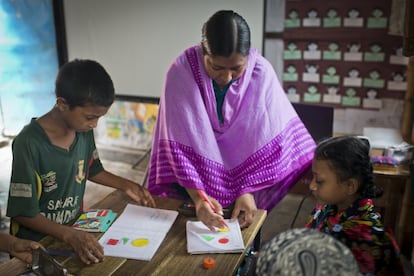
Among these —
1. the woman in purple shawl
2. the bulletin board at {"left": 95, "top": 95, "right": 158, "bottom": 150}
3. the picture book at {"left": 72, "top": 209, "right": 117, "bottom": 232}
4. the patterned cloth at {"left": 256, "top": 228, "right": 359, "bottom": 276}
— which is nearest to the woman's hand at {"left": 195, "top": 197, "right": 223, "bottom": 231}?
the woman in purple shawl

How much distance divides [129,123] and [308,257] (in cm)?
391

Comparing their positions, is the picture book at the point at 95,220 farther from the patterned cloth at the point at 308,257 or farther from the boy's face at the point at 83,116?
the patterned cloth at the point at 308,257

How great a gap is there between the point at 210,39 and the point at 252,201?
652 mm

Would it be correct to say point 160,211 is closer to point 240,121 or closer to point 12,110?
point 240,121

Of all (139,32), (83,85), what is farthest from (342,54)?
(83,85)

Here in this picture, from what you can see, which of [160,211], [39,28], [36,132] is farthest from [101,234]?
[39,28]

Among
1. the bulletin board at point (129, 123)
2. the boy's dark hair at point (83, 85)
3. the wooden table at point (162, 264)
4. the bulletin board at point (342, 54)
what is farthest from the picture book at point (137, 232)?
the bulletin board at point (129, 123)

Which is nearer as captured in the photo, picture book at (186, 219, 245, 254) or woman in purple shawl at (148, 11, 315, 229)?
picture book at (186, 219, 245, 254)

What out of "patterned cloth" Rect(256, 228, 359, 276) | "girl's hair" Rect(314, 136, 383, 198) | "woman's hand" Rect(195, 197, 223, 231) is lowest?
"woman's hand" Rect(195, 197, 223, 231)

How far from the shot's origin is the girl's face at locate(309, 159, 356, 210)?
1654 mm

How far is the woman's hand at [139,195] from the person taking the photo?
1.74 metres

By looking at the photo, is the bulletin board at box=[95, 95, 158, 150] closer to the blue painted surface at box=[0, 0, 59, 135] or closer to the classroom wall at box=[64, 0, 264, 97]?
the classroom wall at box=[64, 0, 264, 97]

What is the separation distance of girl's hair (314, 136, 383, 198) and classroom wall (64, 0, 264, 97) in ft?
6.85

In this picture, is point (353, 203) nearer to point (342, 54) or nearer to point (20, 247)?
point (20, 247)
